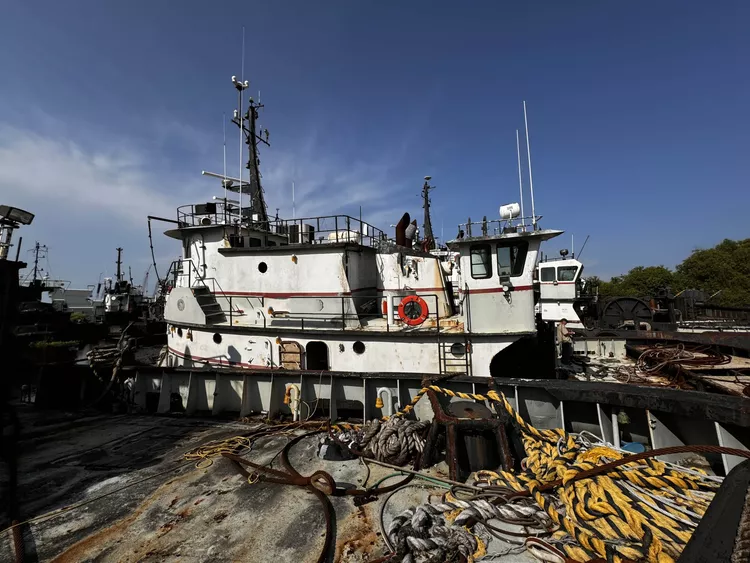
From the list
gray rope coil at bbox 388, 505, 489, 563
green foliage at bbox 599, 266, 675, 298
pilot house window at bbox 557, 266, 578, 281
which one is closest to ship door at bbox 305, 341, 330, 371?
A: gray rope coil at bbox 388, 505, 489, 563

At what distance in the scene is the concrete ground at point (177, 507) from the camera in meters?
4.27

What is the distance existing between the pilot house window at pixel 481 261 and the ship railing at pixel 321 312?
62.9 inches

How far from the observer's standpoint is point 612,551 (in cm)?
352

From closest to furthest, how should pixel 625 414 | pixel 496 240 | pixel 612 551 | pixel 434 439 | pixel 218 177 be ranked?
pixel 612 551
pixel 434 439
pixel 625 414
pixel 496 240
pixel 218 177

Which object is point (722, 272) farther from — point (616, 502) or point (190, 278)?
point (190, 278)

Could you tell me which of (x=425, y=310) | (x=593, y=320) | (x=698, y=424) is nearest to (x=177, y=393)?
(x=425, y=310)

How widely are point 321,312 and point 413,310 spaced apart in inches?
124

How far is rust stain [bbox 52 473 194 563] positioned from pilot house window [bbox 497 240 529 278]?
9.75 meters

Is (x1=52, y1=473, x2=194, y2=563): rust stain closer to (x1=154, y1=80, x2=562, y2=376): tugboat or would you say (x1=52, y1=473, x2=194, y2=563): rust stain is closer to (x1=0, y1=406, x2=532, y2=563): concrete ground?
(x1=0, y1=406, x2=532, y2=563): concrete ground

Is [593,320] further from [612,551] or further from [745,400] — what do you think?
[612,551]

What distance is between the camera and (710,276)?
40000 millimetres

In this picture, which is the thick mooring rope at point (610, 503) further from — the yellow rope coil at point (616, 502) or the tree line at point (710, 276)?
the tree line at point (710, 276)

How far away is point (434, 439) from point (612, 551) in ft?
9.27

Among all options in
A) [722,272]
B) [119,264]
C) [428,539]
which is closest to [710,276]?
[722,272]
